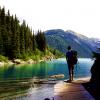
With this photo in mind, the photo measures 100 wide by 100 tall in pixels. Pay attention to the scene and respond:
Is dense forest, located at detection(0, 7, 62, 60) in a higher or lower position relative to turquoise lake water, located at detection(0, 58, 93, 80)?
higher

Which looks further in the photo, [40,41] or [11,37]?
[40,41]

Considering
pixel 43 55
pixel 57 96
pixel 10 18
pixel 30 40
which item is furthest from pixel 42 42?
pixel 57 96

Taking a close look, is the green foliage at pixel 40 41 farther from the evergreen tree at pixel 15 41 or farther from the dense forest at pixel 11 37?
the evergreen tree at pixel 15 41

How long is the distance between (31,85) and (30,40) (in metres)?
120

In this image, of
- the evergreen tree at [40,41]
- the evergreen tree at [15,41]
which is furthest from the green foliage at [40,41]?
the evergreen tree at [15,41]

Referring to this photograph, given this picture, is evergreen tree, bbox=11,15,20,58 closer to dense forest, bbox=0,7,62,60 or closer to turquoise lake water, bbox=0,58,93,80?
dense forest, bbox=0,7,62,60

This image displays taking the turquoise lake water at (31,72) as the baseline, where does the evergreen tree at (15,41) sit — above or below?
above

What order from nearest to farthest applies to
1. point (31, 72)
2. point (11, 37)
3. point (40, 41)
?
point (31, 72) → point (11, 37) → point (40, 41)

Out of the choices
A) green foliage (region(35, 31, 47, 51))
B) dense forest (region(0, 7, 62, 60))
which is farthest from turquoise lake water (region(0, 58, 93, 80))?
green foliage (region(35, 31, 47, 51))

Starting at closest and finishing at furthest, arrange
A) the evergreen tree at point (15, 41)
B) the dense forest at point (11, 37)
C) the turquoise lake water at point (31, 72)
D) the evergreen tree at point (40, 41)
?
the turquoise lake water at point (31, 72) → the dense forest at point (11, 37) → the evergreen tree at point (15, 41) → the evergreen tree at point (40, 41)

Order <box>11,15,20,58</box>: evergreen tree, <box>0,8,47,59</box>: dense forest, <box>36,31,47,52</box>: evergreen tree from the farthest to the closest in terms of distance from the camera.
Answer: <box>36,31,47,52</box>: evergreen tree → <box>11,15,20,58</box>: evergreen tree → <box>0,8,47,59</box>: dense forest

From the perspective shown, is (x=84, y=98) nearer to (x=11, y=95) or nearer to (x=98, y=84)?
(x=98, y=84)

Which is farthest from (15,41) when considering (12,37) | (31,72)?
(31,72)

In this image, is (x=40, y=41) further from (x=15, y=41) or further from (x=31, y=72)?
(x=31, y=72)
